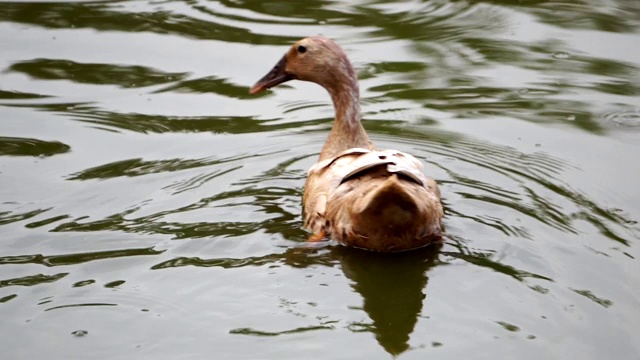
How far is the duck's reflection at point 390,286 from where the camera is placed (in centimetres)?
568

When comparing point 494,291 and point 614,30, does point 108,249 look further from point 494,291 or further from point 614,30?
point 614,30

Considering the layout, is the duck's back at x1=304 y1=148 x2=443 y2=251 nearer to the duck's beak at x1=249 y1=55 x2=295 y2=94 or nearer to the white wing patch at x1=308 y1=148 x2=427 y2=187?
the white wing patch at x1=308 y1=148 x2=427 y2=187

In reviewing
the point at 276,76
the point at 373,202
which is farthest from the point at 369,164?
the point at 276,76

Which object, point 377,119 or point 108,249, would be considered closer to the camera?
point 108,249

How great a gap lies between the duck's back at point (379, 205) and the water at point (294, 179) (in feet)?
0.46

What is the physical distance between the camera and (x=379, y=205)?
20.6 feet

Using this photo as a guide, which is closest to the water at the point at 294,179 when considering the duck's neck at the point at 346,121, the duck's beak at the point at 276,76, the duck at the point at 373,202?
the duck at the point at 373,202

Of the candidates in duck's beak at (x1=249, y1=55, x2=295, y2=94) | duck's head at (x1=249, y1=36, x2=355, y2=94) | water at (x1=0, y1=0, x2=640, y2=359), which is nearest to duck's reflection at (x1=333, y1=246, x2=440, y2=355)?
water at (x1=0, y1=0, x2=640, y2=359)

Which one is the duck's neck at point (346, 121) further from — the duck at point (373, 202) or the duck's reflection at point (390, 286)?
the duck's reflection at point (390, 286)

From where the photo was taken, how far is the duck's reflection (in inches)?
224

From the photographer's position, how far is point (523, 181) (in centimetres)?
766

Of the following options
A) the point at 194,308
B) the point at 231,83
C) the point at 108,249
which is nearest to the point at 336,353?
the point at 194,308

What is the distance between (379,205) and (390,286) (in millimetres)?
460

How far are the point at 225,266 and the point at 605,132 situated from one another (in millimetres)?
3625
